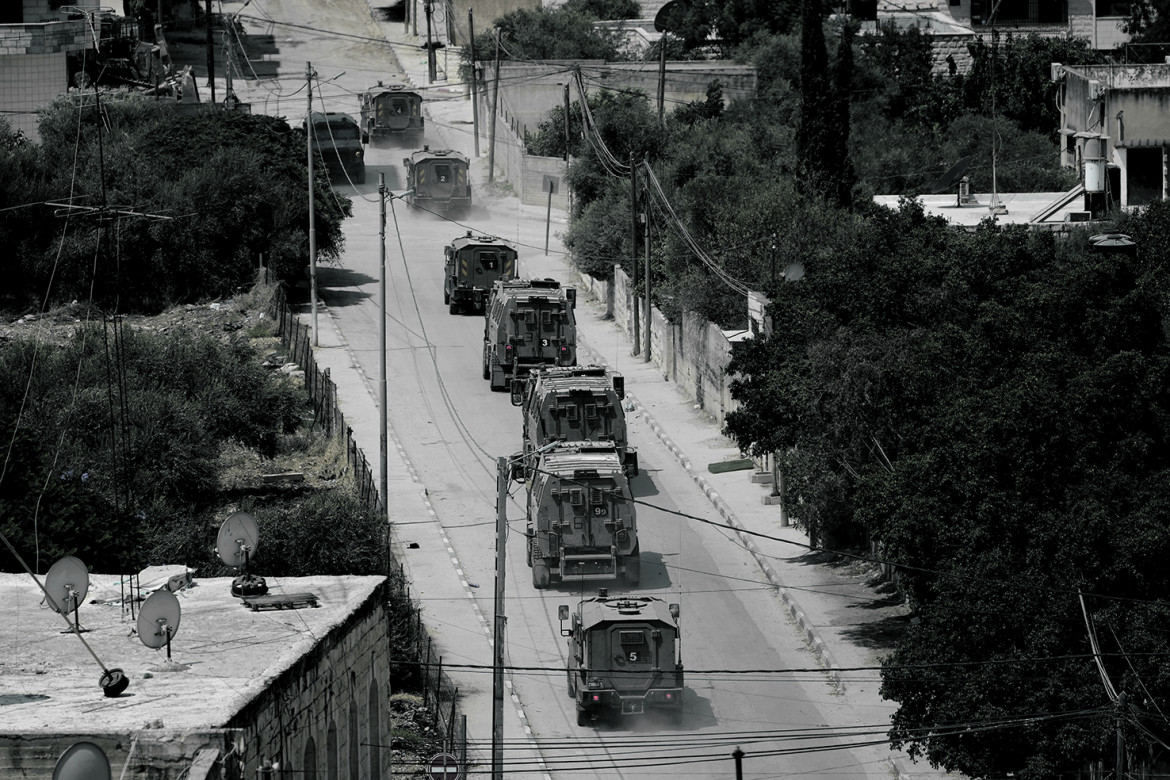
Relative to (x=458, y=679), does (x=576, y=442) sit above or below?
above

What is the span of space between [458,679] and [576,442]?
20.8 feet

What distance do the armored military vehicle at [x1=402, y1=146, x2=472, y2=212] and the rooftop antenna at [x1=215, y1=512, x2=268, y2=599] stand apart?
45107mm

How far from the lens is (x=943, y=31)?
8612 centimetres

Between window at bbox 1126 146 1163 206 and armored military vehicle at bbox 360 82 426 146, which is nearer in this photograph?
window at bbox 1126 146 1163 206

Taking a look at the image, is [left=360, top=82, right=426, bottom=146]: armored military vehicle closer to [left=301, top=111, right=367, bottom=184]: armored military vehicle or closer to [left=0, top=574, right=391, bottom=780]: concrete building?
[left=301, top=111, right=367, bottom=184]: armored military vehicle

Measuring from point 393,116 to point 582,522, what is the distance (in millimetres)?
44847

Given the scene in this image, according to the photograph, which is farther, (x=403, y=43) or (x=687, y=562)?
(x=403, y=43)

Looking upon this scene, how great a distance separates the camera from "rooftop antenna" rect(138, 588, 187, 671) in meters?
19.4

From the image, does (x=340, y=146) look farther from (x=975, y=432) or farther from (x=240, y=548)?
(x=240, y=548)

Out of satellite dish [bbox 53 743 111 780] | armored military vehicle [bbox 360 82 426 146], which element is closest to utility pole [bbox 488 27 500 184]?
armored military vehicle [bbox 360 82 426 146]

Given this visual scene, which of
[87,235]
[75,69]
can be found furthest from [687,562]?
[75,69]

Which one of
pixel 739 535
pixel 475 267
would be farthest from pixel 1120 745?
pixel 475 267

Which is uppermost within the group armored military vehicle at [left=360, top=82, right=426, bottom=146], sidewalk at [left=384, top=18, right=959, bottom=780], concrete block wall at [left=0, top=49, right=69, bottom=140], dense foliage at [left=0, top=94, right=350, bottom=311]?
concrete block wall at [left=0, top=49, right=69, bottom=140]

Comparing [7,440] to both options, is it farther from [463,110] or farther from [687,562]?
[463,110]
